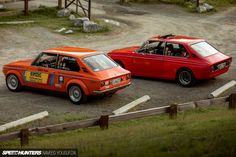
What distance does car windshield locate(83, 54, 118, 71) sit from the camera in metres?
15.4

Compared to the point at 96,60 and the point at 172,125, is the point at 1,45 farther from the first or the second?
the point at 172,125

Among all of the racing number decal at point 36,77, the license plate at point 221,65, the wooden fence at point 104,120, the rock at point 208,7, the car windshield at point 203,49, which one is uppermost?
the car windshield at point 203,49

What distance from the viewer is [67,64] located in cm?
1568

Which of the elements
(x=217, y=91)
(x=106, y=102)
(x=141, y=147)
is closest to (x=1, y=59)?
(x=106, y=102)

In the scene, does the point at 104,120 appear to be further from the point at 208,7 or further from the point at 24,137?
the point at 208,7

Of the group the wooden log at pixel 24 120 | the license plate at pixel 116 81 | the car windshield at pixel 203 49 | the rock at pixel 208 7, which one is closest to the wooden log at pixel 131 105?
the license plate at pixel 116 81

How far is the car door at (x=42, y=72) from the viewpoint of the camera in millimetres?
15848

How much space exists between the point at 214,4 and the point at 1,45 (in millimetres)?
21018

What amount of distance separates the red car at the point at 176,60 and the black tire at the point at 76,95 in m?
3.85

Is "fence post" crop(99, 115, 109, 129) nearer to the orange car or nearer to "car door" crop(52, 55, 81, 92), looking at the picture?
the orange car

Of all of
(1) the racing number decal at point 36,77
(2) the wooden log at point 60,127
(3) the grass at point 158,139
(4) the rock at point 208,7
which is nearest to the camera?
(3) the grass at point 158,139

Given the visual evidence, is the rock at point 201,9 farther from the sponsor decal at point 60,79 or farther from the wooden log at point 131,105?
the sponsor decal at point 60,79

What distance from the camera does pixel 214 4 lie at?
40875 millimetres

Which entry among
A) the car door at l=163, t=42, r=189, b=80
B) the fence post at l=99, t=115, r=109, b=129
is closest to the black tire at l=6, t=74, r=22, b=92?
the car door at l=163, t=42, r=189, b=80
